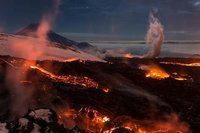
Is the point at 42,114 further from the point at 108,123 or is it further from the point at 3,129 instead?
the point at 108,123

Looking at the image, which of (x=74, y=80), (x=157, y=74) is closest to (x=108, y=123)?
(x=74, y=80)

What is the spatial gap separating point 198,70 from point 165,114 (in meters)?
27.3

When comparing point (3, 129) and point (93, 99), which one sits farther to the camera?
point (93, 99)

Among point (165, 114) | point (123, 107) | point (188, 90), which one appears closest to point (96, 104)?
point (123, 107)

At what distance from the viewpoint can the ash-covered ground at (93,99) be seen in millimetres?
33750

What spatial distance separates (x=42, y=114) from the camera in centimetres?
3188

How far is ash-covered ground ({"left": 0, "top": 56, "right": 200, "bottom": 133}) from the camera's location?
33.8 meters

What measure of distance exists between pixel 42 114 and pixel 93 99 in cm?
837

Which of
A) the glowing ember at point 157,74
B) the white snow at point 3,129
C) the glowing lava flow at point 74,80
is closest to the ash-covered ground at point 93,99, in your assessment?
the glowing lava flow at point 74,80

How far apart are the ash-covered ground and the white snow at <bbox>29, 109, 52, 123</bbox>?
0.08m

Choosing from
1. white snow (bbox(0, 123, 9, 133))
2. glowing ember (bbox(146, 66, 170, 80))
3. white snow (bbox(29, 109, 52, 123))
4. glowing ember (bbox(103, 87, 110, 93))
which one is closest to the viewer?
white snow (bbox(0, 123, 9, 133))

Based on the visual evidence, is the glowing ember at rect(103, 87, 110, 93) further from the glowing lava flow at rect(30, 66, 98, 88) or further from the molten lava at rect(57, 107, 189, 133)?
the molten lava at rect(57, 107, 189, 133)

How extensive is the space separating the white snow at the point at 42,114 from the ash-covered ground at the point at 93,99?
0.27 ft

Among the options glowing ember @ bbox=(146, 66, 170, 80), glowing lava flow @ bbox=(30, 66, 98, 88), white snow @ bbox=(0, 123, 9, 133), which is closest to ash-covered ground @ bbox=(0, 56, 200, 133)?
glowing lava flow @ bbox=(30, 66, 98, 88)
